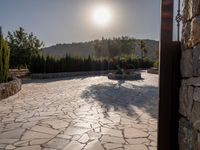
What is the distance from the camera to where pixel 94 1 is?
9891mm

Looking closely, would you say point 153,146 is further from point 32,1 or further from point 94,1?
point 32,1

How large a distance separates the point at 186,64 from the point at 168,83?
0.24 metres

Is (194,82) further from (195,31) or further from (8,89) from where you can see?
(8,89)

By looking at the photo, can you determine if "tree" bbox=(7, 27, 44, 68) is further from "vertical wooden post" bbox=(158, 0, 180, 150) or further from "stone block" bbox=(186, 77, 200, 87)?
"stone block" bbox=(186, 77, 200, 87)

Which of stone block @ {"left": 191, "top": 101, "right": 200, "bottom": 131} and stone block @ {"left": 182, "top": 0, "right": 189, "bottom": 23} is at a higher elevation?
stone block @ {"left": 182, "top": 0, "right": 189, "bottom": 23}

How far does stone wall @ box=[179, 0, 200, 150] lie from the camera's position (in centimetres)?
160

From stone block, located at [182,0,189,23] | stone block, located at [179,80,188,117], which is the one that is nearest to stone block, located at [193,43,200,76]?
stone block, located at [179,80,188,117]

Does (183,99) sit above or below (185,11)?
below

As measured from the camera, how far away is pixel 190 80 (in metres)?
1.73

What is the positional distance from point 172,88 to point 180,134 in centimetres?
42

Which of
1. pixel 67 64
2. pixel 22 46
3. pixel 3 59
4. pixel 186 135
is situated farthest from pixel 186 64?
pixel 22 46

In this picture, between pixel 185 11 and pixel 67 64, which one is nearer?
pixel 185 11

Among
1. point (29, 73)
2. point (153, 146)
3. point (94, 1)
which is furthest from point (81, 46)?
point (153, 146)

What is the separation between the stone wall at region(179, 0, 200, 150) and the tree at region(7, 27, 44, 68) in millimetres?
15932
